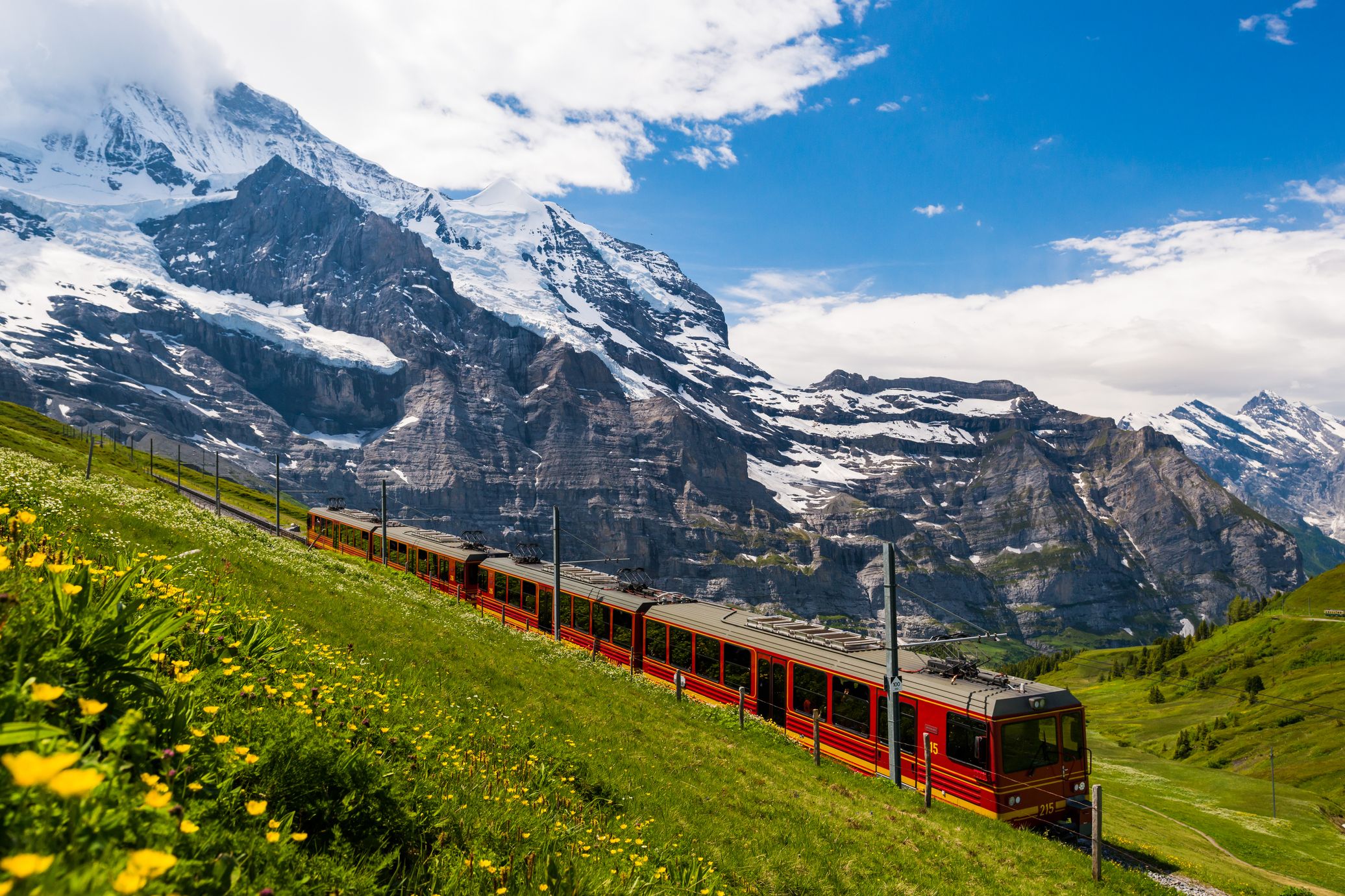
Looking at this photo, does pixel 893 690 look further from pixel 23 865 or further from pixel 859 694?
pixel 23 865

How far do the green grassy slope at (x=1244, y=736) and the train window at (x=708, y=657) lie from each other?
50.8 feet

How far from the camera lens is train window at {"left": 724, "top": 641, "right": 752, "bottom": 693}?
83.4 ft

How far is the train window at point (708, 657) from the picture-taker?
1053 inches

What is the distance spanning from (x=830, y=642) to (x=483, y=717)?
16.8 m

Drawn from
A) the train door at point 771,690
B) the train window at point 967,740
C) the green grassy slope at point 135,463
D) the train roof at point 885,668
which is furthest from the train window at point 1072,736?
the green grassy slope at point 135,463

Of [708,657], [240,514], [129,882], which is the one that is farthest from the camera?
[240,514]

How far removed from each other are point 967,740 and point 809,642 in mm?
6608

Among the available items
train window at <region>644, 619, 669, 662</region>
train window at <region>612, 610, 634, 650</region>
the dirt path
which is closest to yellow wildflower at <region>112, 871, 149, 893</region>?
the dirt path

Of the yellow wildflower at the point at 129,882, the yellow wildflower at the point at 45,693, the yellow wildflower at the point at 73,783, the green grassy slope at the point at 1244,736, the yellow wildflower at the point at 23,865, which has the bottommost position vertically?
the green grassy slope at the point at 1244,736

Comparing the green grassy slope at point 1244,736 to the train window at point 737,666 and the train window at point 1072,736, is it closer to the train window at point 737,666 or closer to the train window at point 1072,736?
the train window at point 1072,736

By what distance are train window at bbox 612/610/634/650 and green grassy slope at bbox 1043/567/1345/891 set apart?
1987cm

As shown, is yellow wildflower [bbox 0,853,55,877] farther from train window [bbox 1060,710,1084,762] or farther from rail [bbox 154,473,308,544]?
rail [bbox 154,473,308,544]

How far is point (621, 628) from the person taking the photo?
31.7 meters

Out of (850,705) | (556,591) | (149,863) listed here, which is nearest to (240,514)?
(556,591)
